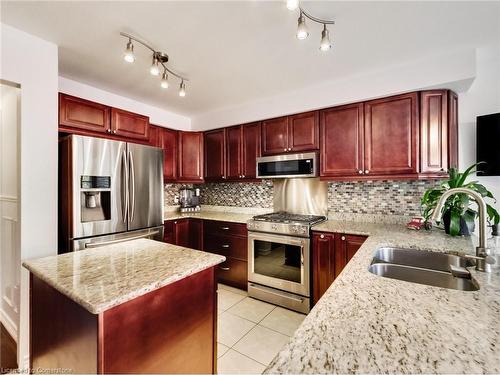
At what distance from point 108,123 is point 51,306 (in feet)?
6.65

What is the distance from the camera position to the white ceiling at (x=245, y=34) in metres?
1.60

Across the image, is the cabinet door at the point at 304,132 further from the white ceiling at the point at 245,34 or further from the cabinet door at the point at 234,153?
the cabinet door at the point at 234,153

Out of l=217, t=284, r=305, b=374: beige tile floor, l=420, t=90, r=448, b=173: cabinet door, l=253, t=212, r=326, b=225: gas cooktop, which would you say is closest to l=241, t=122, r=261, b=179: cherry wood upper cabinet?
l=253, t=212, r=326, b=225: gas cooktop

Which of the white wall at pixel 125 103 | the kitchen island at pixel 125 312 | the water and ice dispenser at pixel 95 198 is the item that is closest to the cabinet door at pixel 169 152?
the white wall at pixel 125 103

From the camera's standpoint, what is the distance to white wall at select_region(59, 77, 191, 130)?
2.65 metres

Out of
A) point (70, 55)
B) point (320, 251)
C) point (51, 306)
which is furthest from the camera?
point (320, 251)

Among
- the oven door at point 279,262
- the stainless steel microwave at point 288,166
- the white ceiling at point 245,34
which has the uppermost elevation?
the white ceiling at point 245,34

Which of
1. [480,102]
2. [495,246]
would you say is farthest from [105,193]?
[480,102]

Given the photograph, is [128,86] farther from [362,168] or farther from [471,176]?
[471,176]

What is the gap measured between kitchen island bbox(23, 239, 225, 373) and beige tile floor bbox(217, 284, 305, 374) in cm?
60

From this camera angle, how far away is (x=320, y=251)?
248cm

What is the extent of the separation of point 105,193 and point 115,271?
57.9 inches

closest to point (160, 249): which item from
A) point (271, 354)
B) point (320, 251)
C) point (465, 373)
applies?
point (271, 354)

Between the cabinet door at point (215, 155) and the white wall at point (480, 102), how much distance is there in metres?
2.81
